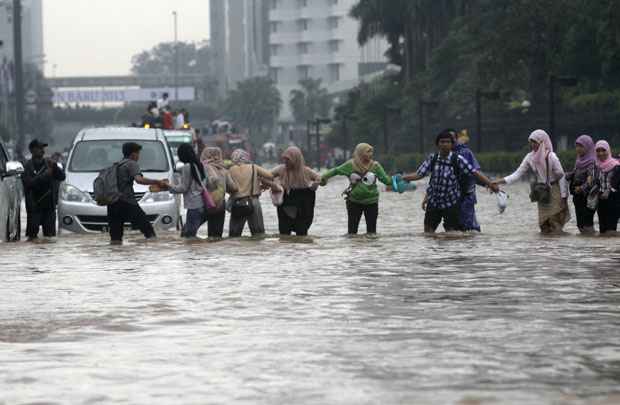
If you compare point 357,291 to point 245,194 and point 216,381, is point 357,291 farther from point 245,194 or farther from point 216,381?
point 245,194

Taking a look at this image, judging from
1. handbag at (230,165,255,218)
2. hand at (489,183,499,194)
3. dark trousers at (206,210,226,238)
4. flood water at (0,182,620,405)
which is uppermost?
hand at (489,183,499,194)

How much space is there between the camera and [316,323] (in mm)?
11328

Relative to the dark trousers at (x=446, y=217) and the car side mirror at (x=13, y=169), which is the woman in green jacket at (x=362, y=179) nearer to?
the dark trousers at (x=446, y=217)

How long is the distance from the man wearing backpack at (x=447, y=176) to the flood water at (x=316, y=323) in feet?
1.56

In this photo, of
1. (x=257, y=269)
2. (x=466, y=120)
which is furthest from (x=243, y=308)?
(x=466, y=120)

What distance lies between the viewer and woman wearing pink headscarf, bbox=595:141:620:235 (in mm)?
20484

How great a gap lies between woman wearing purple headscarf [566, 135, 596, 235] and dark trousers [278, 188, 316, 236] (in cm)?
328

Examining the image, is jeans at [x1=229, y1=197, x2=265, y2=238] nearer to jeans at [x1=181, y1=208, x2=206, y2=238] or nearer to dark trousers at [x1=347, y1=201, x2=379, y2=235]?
jeans at [x1=181, y1=208, x2=206, y2=238]

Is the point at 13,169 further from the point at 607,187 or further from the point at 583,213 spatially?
the point at 607,187

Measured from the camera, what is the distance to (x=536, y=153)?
68.0 feet

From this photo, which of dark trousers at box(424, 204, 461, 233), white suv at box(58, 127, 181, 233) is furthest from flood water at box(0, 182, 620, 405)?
white suv at box(58, 127, 181, 233)

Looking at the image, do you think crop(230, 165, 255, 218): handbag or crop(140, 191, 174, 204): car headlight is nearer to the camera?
crop(230, 165, 255, 218): handbag

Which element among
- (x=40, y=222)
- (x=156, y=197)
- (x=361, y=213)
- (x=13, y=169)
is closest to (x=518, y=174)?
(x=361, y=213)

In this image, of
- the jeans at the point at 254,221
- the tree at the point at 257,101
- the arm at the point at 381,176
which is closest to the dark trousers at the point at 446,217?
the arm at the point at 381,176
